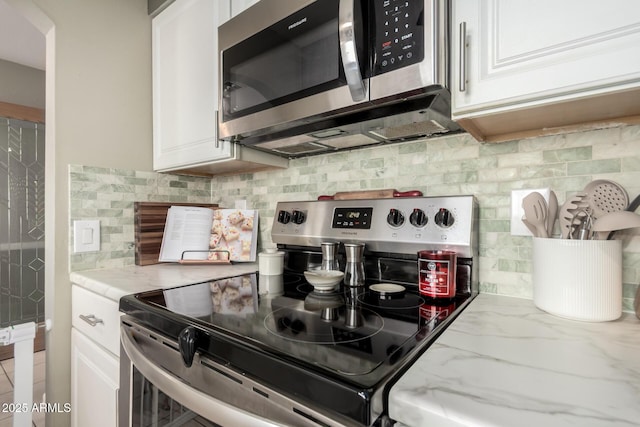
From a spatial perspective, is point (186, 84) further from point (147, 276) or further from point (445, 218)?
point (445, 218)

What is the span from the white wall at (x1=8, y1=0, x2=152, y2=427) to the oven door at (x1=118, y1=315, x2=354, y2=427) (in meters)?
0.59

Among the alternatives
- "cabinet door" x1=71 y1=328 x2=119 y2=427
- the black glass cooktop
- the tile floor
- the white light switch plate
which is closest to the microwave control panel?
the black glass cooktop

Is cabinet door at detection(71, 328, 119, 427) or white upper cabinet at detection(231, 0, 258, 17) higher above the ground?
white upper cabinet at detection(231, 0, 258, 17)

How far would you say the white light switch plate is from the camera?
1.33 m

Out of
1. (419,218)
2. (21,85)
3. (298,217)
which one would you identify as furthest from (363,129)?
(21,85)

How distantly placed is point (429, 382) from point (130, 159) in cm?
161

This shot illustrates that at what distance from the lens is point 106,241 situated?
1.43 metres

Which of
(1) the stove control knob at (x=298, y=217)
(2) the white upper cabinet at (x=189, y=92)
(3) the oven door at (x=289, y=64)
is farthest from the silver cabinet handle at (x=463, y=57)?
(2) the white upper cabinet at (x=189, y=92)

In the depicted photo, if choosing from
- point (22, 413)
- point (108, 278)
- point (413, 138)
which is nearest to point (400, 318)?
point (413, 138)

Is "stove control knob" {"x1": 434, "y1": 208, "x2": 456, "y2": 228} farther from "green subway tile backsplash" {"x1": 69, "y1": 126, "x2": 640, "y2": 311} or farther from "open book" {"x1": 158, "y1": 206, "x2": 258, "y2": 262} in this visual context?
"open book" {"x1": 158, "y1": 206, "x2": 258, "y2": 262}

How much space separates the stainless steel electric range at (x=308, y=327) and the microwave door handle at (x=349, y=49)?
40 centimetres

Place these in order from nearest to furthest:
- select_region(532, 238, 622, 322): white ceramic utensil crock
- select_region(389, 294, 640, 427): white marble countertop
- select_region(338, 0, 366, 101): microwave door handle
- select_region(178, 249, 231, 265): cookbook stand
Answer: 1. select_region(389, 294, 640, 427): white marble countertop
2. select_region(532, 238, 622, 322): white ceramic utensil crock
3. select_region(338, 0, 366, 101): microwave door handle
4. select_region(178, 249, 231, 265): cookbook stand

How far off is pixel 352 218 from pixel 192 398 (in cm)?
71

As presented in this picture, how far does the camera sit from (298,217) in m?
1.27
